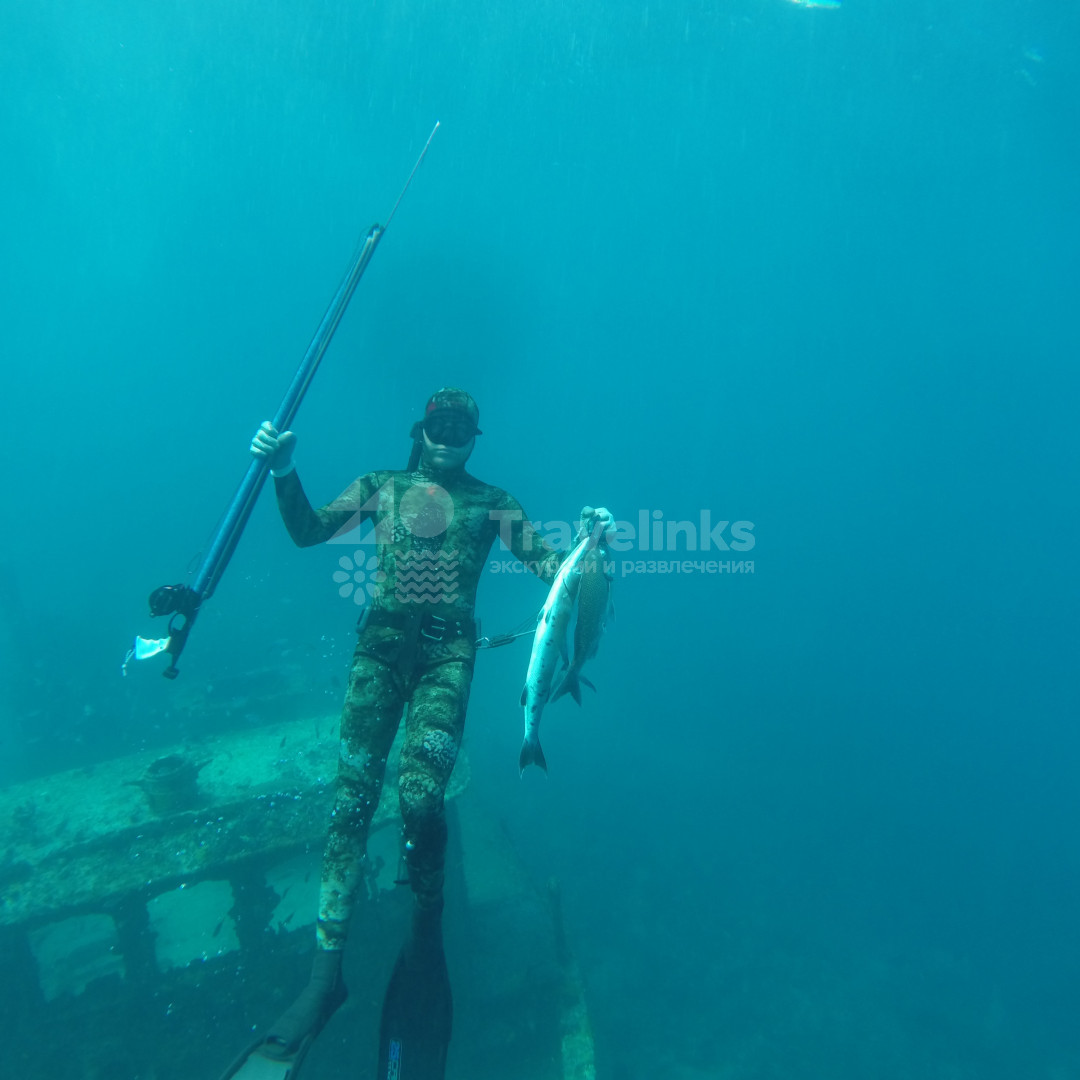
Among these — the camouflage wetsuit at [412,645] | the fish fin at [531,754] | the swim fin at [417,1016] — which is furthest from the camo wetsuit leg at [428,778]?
the fish fin at [531,754]

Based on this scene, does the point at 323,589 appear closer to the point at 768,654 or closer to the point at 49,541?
the point at 49,541

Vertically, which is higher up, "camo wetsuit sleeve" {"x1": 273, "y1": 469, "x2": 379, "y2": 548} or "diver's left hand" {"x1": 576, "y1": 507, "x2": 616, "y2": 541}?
"diver's left hand" {"x1": 576, "y1": 507, "x2": 616, "y2": 541}

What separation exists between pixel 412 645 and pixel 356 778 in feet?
2.83

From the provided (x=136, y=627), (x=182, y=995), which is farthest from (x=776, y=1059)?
(x=136, y=627)

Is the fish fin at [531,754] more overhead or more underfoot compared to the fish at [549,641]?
more underfoot

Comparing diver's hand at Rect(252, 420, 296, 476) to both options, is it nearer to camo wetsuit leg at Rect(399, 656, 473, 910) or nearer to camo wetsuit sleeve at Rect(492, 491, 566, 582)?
camo wetsuit sleeve at Rect(492, 491, 566, 582)

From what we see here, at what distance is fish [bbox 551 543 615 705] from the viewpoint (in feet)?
12.7

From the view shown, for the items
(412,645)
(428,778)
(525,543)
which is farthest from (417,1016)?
(525,543)

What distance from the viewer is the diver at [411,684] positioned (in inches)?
127

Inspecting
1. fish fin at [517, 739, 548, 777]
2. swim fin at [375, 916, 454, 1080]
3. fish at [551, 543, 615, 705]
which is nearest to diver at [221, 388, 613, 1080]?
swim fin at [375, 916, 454, 1080]

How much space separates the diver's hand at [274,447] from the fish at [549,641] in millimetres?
1919

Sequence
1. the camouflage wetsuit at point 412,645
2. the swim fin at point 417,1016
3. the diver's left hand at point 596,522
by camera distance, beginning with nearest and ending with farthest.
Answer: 1. the camouflage wetsuit at point 412,645
2. the swim fin at point 417,1016
3. the diver's left hand at point 596,522

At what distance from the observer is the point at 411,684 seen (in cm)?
388

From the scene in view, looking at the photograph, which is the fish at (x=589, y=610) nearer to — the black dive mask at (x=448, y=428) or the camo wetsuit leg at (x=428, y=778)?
the camo wetsuit leg at (x=428, y=778)
